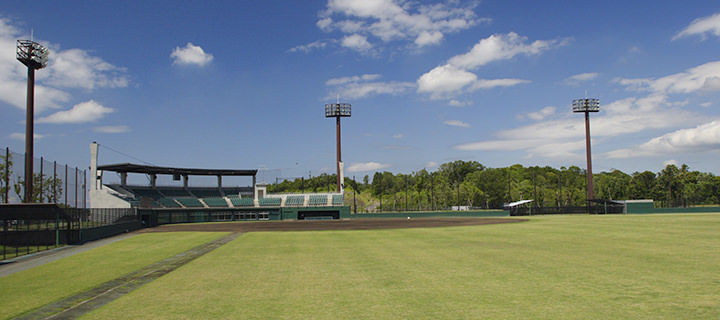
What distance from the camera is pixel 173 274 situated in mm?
16391

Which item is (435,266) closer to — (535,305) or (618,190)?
(535,305)

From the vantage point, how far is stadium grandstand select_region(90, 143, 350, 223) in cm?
6839

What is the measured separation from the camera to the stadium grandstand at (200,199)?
68.4 metres

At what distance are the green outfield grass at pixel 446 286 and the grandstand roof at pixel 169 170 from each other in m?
59.7

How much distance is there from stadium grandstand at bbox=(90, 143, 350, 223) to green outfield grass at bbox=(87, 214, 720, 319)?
56091 millimetres

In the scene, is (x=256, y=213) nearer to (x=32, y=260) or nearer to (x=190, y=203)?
(x=190, y=203)

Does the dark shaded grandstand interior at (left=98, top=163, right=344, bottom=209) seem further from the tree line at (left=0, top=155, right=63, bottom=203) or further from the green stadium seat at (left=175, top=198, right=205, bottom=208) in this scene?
the tree line at (left=0, top=155, right=63, bottom=203)

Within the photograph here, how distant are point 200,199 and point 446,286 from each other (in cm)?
7534

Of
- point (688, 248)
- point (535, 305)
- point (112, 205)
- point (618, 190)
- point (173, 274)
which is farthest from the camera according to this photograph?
point (618, 190)

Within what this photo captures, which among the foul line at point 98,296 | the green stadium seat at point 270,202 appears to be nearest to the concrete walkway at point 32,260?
the foul line at point 98,296

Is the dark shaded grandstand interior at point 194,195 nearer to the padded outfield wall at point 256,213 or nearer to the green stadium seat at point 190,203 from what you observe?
the green stadium seat at point 190,203

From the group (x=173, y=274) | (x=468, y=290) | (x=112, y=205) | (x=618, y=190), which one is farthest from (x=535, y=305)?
(x=618, y=190)

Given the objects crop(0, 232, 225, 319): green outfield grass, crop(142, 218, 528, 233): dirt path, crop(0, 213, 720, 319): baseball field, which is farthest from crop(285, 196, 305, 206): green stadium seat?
crop(0, 213, 720, 319): baseball field

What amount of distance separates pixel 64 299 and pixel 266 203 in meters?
71.5
